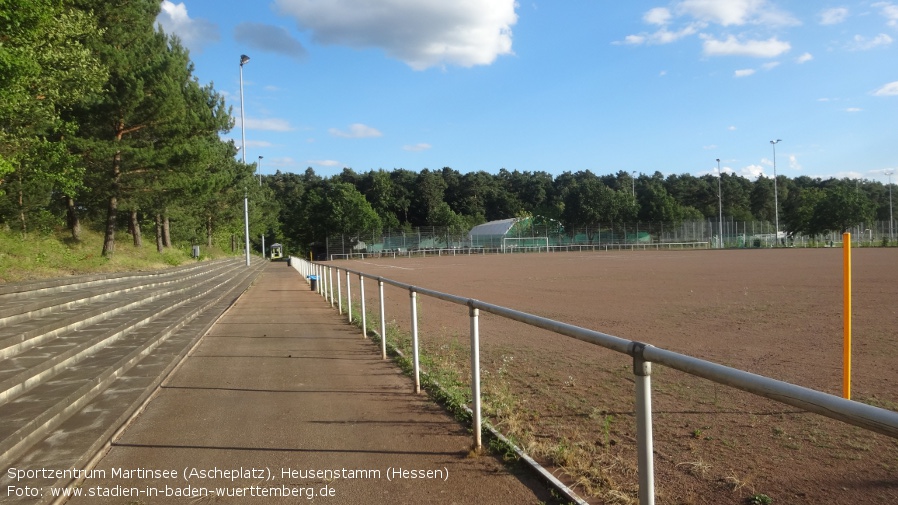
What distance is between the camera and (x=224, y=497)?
361 centimetres

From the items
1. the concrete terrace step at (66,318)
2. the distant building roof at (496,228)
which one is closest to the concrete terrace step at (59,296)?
the concrete terrace step at (66,318)

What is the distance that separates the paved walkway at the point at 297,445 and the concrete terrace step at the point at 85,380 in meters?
0.24

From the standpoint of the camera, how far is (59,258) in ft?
56.3

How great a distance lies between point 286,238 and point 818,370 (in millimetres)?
102571

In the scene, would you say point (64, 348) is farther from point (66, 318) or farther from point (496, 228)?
point (496, 228)

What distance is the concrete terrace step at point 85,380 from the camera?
424 centimetres

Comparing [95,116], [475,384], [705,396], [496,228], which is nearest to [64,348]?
[475,384]

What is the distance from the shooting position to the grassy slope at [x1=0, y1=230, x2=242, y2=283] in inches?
504

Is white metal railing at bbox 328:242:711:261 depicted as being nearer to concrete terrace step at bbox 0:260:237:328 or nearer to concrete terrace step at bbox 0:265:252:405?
concrete terrace step at bbox 0:260:237:328

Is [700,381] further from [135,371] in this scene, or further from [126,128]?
[126,128]

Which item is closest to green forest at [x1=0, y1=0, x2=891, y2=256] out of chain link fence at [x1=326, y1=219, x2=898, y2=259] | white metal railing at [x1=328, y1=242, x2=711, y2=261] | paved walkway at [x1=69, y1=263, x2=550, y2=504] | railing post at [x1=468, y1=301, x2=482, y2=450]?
paved walkway at [x1=69, y1=263, x2=550, y2=504]

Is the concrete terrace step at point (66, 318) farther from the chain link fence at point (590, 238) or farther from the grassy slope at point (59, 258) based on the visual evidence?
the chain link fence at point (590, 238)

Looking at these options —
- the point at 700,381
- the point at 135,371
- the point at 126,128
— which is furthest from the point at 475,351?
the point at 126,128

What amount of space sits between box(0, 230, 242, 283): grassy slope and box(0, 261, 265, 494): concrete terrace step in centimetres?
460
